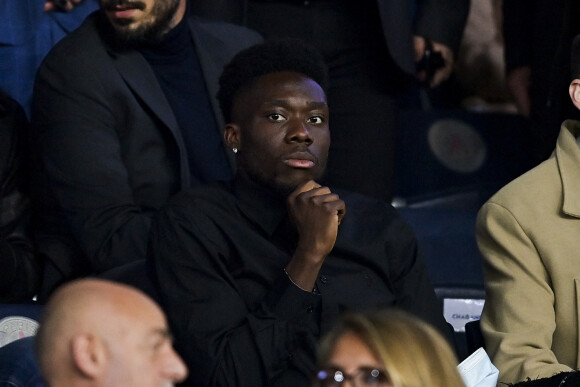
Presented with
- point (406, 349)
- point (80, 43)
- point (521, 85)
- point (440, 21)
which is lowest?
point (521, 85)

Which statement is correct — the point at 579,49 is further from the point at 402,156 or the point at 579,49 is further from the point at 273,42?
the point at 402,156

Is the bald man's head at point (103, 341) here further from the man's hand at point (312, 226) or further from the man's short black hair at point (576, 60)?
the man's short black hair at point (576, 60)

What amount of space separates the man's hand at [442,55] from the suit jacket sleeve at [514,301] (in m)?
1.72

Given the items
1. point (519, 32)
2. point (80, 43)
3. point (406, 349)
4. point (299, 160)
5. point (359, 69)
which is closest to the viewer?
point (406, 349)

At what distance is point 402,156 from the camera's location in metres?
6.02

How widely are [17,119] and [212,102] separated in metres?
0.68

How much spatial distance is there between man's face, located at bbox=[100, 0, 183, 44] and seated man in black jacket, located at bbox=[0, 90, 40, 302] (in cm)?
46

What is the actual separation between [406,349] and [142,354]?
18.8 inches

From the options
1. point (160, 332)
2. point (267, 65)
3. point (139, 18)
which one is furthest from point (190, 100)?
point (160, 332)

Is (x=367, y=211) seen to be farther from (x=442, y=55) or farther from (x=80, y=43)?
(x=442, y=55)

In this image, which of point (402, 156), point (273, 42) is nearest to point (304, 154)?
point (273, 42)

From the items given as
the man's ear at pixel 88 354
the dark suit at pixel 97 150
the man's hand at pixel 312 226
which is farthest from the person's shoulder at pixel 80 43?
the man's ear at pixel 88 354

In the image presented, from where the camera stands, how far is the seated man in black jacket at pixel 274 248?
3408mm

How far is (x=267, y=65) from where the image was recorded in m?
3.93
